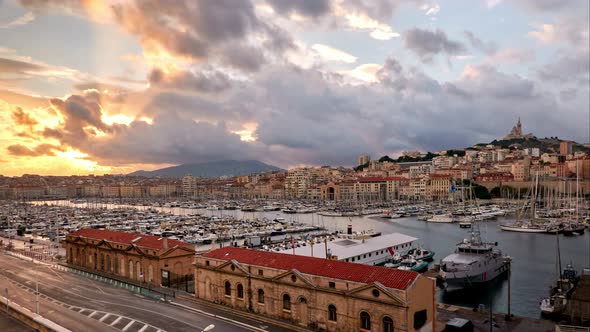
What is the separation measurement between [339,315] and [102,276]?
2264 centimetres

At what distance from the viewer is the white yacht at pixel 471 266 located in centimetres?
3353

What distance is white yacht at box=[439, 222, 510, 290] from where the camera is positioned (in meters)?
33.5

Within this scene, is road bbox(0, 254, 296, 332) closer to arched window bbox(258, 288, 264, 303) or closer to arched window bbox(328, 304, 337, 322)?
arched window bbox(258, 288, 264, 303)

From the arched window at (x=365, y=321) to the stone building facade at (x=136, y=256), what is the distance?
16.0 metres

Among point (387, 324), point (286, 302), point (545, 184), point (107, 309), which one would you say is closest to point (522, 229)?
point (286, 302)

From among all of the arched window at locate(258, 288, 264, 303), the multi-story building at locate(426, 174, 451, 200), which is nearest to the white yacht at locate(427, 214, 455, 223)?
the multi-story building at locate(426, 174, 451, 200)

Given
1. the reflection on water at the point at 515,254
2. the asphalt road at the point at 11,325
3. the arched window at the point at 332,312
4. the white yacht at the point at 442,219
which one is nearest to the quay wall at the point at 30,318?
the asphalt road at the point at 11,325

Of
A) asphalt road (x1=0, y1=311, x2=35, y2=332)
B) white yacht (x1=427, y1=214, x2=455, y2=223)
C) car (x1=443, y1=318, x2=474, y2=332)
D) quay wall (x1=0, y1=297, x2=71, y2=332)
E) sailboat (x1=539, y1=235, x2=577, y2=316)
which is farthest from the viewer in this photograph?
white yacht (x1=427, y1=214, x2=455, y2=223)

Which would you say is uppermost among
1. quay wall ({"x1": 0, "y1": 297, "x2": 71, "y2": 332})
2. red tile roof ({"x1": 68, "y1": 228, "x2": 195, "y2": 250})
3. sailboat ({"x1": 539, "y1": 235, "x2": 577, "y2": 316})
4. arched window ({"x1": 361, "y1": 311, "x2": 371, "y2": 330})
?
red tile roof ({"x1": 68, "y1": 228, "x2": 195, "y2": 250})

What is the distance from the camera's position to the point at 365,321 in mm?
18938

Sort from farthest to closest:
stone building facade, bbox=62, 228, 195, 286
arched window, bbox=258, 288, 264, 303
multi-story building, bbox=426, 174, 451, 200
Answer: multi-story building, bbox=426, 174, 451, 200 < stone building facade, bbox=62, 228, 195, 286 < arched window, bbox=258, 288, 264, 303

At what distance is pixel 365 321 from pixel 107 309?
15081 millimetres

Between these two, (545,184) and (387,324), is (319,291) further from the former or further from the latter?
(545,184)

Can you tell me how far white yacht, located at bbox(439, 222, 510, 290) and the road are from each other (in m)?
18.8
